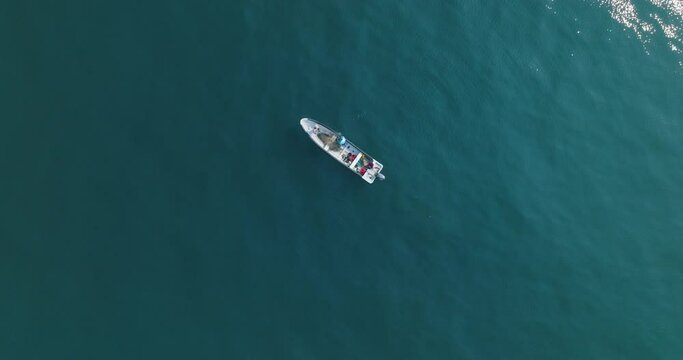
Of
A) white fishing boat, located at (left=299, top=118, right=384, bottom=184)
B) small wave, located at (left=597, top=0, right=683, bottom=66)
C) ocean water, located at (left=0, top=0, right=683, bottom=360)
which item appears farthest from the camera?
small wave, located at (left=597, top=0, right=683, bottom=66)

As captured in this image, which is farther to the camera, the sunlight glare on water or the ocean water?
the sunlight glare on water

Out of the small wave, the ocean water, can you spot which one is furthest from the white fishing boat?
the small wave

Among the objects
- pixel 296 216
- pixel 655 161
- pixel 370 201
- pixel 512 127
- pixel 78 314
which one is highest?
pixel 655 161

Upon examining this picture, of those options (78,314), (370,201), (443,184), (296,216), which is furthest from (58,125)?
(443,184)

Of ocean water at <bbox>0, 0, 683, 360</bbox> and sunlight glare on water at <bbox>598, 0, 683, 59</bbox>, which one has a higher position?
sunlight glare on water at <bbox>598, 0, 683, 59</bbox>

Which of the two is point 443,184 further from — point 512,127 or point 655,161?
point 655,161

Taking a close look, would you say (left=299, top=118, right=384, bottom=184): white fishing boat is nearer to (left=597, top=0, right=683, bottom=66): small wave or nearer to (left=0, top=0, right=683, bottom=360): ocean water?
(left=0, top=0, right=683, bottom=360): ocean water

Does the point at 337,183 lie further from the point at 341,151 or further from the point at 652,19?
the point at 652,19
